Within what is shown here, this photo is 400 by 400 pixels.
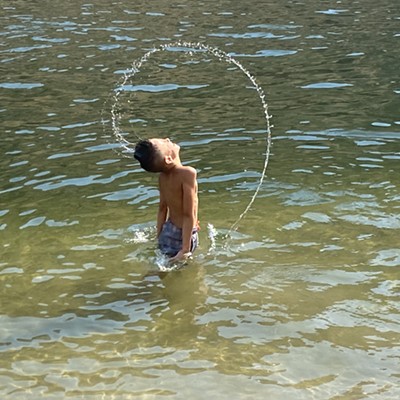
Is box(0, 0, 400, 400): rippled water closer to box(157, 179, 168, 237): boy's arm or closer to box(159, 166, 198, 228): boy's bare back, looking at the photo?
box(157, 179, 168, 237): boy's arm

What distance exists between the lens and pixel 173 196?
9359 mm

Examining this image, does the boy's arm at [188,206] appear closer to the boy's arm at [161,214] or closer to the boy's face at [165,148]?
the boy's face at [165,148]

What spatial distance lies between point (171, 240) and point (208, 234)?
901mm

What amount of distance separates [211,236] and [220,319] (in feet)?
6.82

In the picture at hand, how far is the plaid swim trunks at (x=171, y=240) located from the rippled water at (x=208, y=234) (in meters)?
0.20

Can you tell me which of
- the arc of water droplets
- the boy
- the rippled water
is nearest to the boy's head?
the boy

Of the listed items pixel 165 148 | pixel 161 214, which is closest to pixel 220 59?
pixel 161 214

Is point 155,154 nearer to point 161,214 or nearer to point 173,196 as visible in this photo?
point 173,196

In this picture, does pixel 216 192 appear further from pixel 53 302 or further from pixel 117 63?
pixel 117 63

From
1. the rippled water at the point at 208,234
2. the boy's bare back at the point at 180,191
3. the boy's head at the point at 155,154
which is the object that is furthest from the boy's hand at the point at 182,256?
the boy's head at the point at 155,154

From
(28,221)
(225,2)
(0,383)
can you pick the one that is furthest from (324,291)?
(225,2)

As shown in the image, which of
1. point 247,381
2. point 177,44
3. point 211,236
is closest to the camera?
point 247,381

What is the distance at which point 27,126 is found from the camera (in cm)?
1538

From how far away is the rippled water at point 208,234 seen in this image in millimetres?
7547
